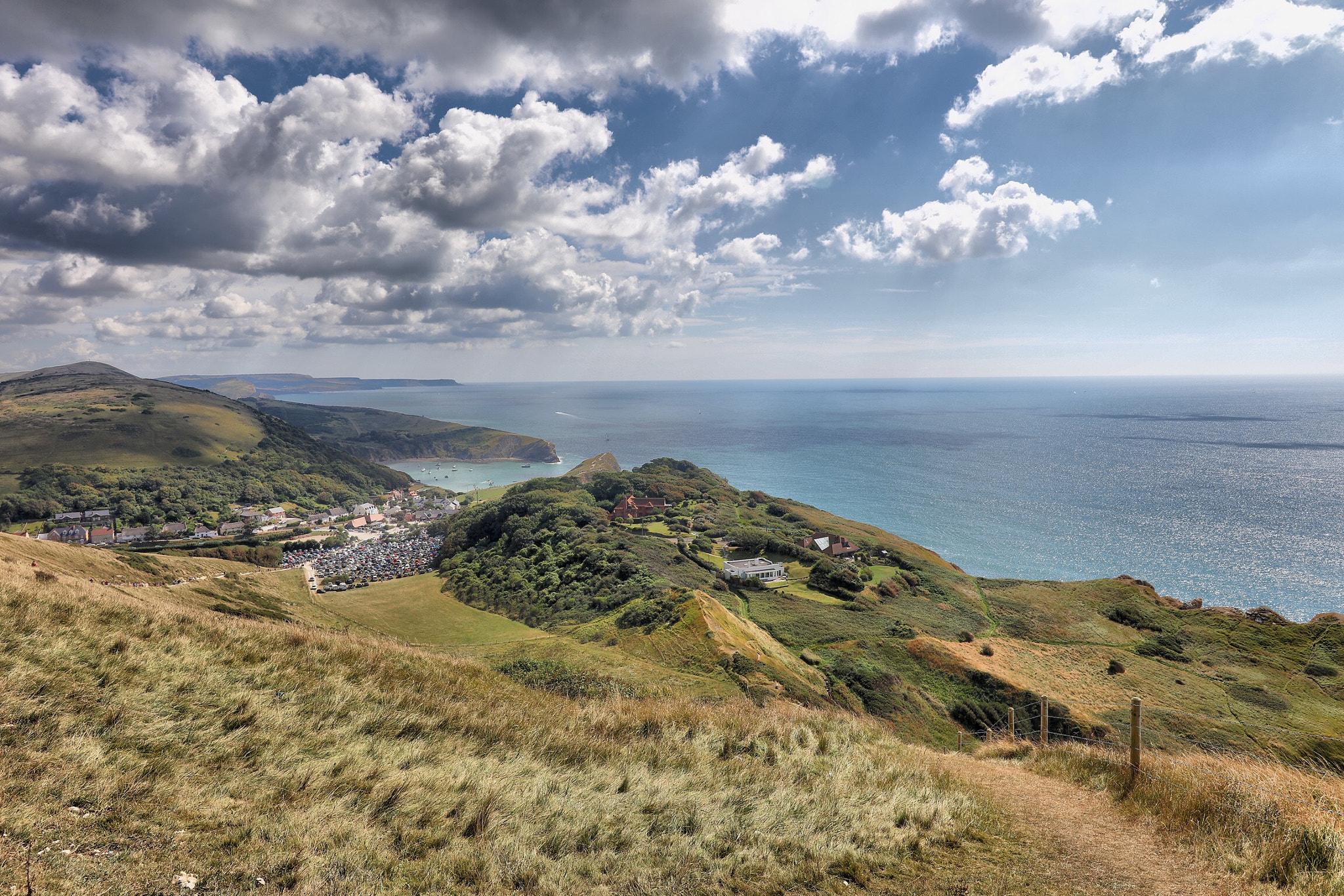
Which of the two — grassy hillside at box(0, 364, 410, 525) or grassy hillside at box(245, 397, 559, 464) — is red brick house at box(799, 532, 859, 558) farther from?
grassy hillside at box(245, 397, 559, 464)

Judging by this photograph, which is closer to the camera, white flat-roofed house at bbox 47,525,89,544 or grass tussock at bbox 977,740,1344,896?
grass tussock at bbox 977,740,1344,896

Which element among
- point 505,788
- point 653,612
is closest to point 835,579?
point 653,612

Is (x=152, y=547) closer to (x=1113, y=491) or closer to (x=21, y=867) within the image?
(x=21, y=867)

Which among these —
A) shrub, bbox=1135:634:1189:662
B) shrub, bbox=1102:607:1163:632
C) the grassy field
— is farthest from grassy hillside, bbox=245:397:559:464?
shrub, bbox=1135:634:1189:662

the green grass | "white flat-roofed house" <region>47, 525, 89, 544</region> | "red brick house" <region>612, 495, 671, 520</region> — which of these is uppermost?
"red brick house" <region>612, 495, 671, 520</region>

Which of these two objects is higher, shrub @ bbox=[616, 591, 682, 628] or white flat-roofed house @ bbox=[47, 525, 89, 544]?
shrub @ bbox=[616, 591, 682, 628]

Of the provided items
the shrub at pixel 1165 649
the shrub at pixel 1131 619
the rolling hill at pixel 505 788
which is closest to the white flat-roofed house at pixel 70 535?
the rolling hill at pixel 505 788
